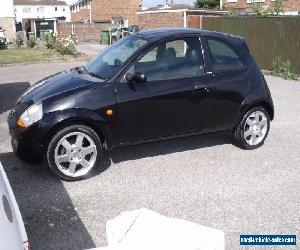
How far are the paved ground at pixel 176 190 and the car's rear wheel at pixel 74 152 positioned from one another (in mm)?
152

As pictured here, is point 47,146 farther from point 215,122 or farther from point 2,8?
point 2,8

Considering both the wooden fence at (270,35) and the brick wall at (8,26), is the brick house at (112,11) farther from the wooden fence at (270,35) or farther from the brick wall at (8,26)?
the wooden fence at (270,35)

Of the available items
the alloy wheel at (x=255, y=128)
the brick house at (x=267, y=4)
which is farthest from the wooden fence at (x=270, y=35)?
the brick house at (x=267, y=4)

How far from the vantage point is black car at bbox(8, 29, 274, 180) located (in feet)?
15.7

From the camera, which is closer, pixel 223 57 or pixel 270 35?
pixel 223 57

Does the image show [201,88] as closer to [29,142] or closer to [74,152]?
[74,152]

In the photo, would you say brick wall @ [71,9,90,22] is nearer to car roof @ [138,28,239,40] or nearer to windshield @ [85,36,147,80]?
windshield @ [85,36,147,80]

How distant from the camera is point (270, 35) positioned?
15.5m

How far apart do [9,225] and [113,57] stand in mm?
3702

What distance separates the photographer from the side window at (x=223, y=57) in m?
5.66

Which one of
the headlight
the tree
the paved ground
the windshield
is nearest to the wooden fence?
the paved ground

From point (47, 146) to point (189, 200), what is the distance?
1.80 metres

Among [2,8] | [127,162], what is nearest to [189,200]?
[127,162]

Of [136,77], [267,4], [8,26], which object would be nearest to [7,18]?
[8,26]
